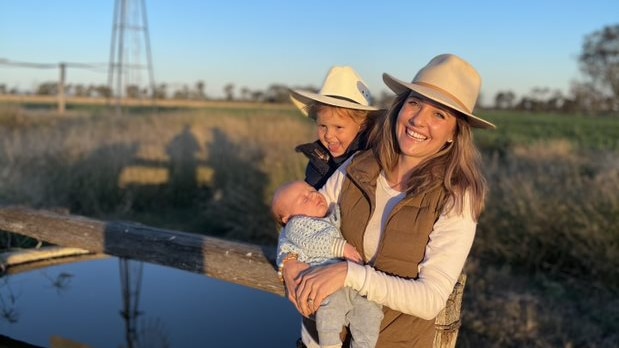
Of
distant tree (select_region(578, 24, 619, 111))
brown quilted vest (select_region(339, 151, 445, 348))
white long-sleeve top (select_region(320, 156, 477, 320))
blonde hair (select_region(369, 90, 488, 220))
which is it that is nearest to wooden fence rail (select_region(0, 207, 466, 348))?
brown quilted vest (select_region(339, 151, 445, 348))

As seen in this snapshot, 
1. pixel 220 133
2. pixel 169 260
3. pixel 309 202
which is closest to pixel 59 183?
pixel 220 133

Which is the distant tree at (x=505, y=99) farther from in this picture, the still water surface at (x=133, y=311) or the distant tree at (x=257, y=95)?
the still water surface at (x=133, y=311)

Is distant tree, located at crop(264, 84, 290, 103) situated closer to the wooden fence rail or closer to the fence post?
the wooden fence rail

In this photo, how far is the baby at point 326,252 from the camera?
193 centimetres

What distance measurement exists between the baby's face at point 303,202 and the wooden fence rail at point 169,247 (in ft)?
1.97

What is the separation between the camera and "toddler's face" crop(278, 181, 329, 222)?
86.2 inches

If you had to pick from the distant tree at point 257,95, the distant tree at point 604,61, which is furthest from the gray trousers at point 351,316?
the distant tree at point 257,95

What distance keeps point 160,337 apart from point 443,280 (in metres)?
3.43

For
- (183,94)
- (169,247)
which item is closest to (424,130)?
(169,247)

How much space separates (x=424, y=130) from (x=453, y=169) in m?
0.18

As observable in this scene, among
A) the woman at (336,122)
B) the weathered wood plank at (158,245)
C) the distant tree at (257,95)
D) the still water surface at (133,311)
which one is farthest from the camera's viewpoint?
the distant tree at (257,95)

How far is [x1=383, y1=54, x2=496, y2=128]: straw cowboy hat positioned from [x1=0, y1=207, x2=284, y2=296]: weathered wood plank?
1337mm

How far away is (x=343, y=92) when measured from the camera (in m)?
2.76

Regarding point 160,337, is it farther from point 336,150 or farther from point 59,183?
point 59,183
